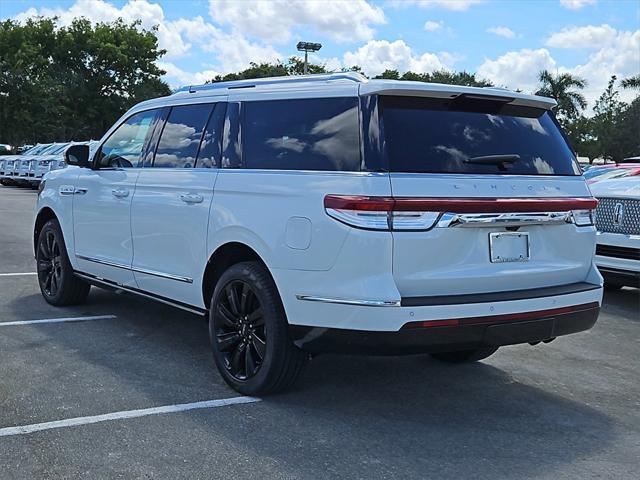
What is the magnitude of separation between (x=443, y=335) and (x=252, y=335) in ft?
4.02

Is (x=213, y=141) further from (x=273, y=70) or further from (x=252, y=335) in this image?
(x=273, y=70)

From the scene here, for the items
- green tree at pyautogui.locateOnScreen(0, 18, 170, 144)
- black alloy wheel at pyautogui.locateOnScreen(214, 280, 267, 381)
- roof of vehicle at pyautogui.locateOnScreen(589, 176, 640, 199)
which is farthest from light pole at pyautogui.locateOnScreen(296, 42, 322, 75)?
black alloy wheel at pyautogui.locateOnScreen(214, 280, 267, 381)

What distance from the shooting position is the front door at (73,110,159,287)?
588cm

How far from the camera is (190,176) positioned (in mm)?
5156

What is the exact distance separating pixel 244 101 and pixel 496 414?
8.38 feet

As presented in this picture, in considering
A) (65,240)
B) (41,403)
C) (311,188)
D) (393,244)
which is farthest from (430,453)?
(65,240)

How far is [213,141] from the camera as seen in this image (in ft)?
16.8

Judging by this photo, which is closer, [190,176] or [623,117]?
[190,176]

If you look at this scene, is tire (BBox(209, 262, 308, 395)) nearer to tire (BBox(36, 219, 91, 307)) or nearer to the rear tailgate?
the rear tailgate

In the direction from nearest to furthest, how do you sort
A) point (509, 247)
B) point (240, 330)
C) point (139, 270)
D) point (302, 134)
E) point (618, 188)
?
1. point (509, 247)
2. point (302, 134)
3. point (240, 330)
4. point (139, 270)
5. point (618, 188)

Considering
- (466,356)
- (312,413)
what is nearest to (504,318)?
(312,413)

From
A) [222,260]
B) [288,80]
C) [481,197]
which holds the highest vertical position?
[288,80]

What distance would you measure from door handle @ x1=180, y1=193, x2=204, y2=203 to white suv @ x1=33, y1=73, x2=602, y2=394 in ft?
0.04

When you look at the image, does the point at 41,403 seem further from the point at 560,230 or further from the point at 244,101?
the point at 560,230
